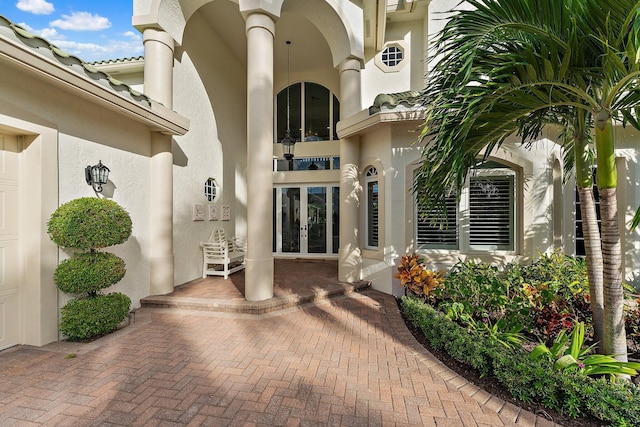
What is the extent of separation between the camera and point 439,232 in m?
6.69

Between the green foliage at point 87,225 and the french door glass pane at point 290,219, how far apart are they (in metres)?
6.45

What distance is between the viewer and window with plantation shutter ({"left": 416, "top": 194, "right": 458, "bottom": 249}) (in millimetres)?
6628

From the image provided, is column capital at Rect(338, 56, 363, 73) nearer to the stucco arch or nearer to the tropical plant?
the stucco arch

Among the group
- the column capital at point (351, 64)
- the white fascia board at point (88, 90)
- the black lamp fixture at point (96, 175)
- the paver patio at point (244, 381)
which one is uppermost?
the column capital at point (351, 64)

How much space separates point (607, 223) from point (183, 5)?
8325 millimetres

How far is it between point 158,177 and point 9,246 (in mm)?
2556

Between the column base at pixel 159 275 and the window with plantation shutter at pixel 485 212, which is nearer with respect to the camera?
the column base at pixel 159 275

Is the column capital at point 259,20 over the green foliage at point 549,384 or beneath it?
over

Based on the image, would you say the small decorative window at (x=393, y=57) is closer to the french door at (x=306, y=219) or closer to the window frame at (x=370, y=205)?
the window frame at (x=370, y=205)

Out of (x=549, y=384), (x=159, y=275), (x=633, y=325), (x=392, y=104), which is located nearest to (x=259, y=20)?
(x=392, y=104)

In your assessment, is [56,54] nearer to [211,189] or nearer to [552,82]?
[211,189]

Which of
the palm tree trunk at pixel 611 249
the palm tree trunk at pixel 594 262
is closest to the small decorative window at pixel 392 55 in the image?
the palm tree trunk at pixel 611 249

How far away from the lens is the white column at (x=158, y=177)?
6012 millimetres

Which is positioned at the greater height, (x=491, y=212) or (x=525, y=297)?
(x=491, y=212)
